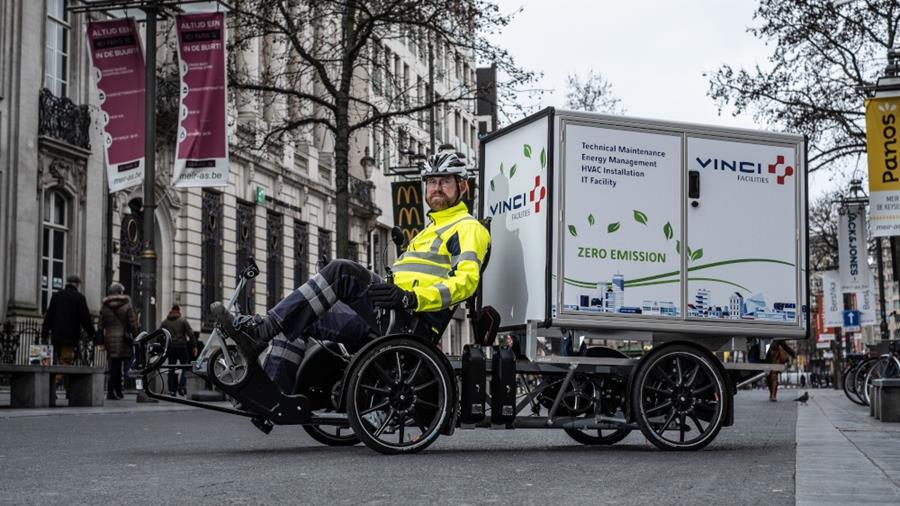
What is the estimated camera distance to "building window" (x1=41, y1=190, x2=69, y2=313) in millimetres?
25969

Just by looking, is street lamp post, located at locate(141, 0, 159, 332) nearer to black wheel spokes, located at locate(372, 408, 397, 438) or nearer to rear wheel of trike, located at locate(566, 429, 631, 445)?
rear wheel of trike, located at locate(566, 429, 631, 445)

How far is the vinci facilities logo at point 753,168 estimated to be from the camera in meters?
8.95

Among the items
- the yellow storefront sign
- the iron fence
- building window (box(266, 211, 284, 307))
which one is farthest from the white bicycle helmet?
building window (box(266, 211, 284, 307))

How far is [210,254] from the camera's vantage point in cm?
3403

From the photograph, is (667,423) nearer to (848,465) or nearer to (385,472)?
(848,465)

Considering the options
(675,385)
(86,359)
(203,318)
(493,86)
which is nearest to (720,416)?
(675,385)

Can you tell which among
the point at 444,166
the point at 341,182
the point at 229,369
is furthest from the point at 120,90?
the point at 229,369

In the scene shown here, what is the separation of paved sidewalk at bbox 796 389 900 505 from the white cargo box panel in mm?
950

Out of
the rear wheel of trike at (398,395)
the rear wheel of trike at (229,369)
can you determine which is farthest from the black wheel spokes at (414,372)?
the rear wheel of trike at (229,369)

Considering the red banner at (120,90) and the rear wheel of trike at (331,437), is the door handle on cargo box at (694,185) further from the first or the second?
the red banner at (120,90)

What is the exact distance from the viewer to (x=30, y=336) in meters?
24.2

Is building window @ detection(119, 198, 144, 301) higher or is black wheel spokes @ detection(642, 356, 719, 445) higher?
building window @ detection(119, 198, 144, 301)

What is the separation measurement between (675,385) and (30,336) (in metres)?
18.0

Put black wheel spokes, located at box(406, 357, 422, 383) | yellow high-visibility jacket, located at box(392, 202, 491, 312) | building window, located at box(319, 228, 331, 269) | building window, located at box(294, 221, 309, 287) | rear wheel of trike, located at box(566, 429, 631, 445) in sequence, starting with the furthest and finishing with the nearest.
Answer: building window, located at box(319, 228, 331, 269), building window, located at box(294, 221, 309, 287), rear wheel of trike, located at box(566, 429, 631, 445), yellow high-visibility jacket, located at box(392, 202, 491, 312), black wheel spokes, located at box(406, 357, 422, 383)
